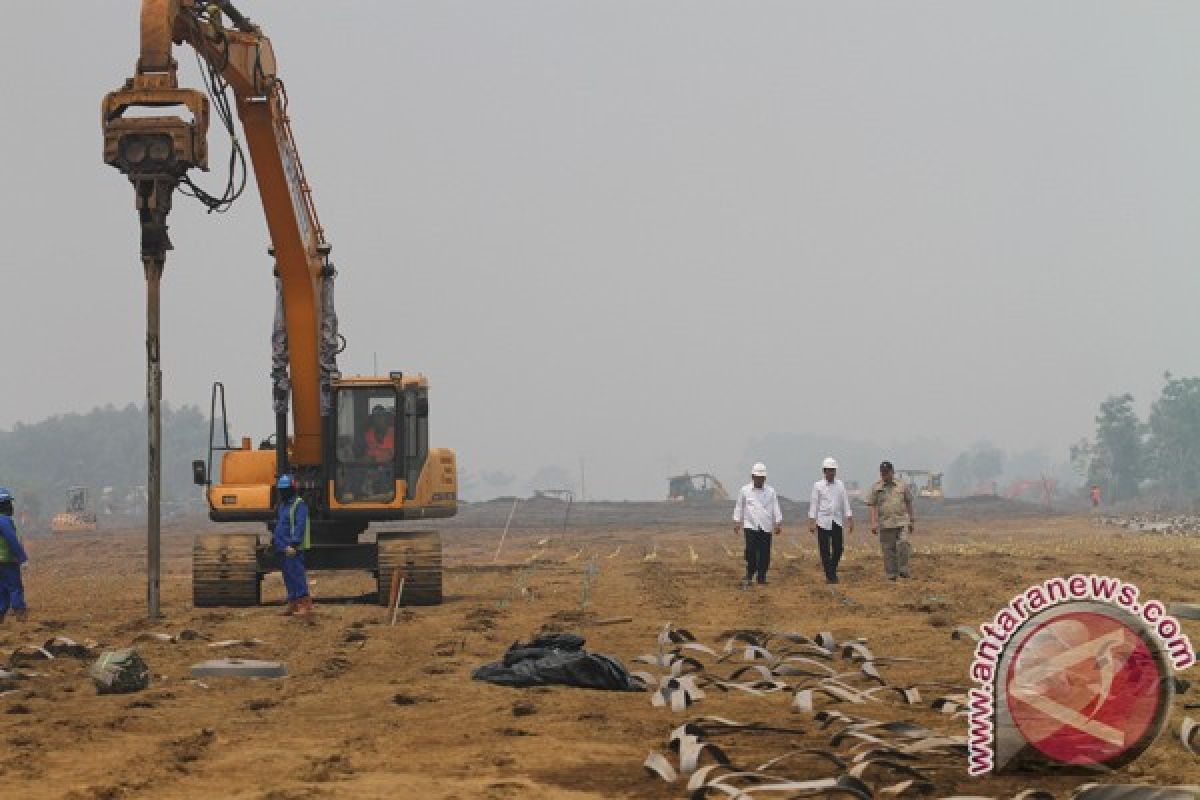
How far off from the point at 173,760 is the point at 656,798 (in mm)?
2802

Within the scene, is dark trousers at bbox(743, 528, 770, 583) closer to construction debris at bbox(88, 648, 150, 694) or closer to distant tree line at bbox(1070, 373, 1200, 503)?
construction debris at bbox(88, 648, 150, 694)

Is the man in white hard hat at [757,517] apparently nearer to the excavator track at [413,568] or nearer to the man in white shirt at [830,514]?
the man in white shirt at [830,514]

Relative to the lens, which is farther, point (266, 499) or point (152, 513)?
point (266, 499)

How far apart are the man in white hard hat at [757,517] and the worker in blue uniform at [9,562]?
872cm

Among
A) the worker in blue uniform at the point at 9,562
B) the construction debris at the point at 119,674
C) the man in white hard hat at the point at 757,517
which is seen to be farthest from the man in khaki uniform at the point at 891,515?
the construction debris at the point at 119,674

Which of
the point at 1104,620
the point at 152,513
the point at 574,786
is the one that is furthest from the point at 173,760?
the point at 152,513

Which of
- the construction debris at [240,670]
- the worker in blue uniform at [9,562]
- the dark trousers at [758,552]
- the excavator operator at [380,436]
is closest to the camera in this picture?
the construction debris at [240,670]

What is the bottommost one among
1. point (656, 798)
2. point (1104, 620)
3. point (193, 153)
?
point (656, 798)

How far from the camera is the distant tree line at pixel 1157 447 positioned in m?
114

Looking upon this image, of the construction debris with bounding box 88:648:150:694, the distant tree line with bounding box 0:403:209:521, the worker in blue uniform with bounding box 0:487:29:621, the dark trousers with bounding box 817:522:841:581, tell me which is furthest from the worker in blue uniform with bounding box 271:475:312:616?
the distant tree line with bounding box 0:403:209:521

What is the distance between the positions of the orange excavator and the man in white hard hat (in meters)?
3.84

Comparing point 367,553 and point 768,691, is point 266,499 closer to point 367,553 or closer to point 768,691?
point 367,553

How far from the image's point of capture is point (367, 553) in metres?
19.7

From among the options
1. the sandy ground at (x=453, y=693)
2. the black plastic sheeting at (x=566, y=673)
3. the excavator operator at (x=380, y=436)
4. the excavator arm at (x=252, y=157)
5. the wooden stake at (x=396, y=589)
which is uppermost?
the excavator arm at (x=252, y=157)
